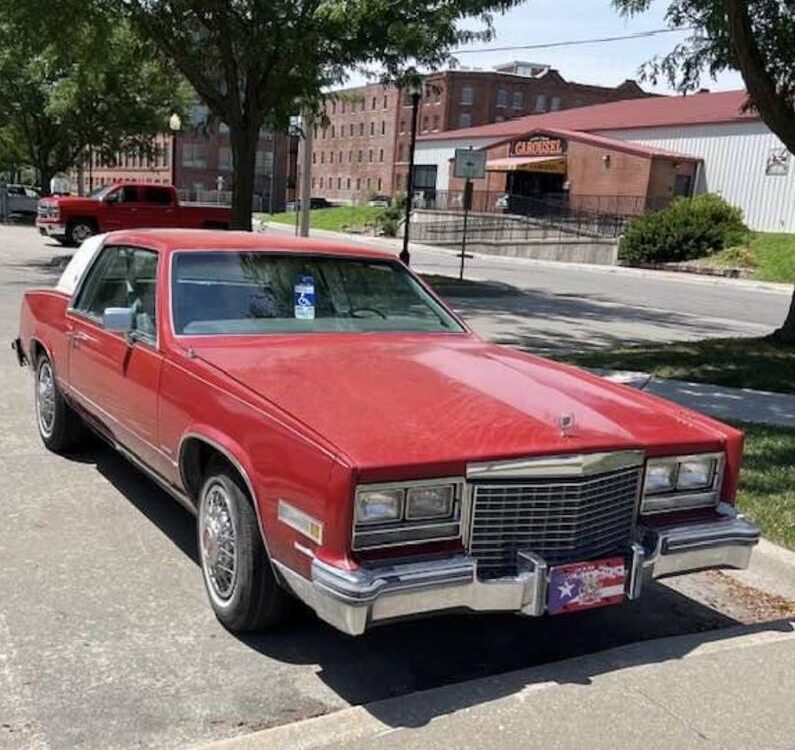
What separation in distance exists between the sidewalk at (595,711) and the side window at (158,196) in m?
24.8

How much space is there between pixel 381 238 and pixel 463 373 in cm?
5037

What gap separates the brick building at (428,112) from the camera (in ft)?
299

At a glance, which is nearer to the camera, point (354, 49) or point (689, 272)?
point (354, 49)

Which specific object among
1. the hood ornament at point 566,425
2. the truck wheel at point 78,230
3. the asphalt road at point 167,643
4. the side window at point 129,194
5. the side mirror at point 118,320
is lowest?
the truck wheel at point 78,230

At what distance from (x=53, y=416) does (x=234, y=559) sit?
2.96 metres

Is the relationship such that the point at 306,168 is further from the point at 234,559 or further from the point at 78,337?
the point at 234,559

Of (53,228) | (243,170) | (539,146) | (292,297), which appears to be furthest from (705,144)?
(292,297)

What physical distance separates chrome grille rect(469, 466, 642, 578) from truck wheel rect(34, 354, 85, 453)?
3.54 metres

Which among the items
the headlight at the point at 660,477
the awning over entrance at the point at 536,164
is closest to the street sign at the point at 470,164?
the headlight at the point at 660,477

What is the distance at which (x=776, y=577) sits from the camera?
4676mm

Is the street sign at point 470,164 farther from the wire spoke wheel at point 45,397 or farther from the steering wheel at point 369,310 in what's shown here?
the steering wheel at point 369,310

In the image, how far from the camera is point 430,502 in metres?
3.20

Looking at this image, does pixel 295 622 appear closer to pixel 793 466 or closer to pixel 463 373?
pixel 463 373

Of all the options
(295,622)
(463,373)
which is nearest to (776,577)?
(463,373)
